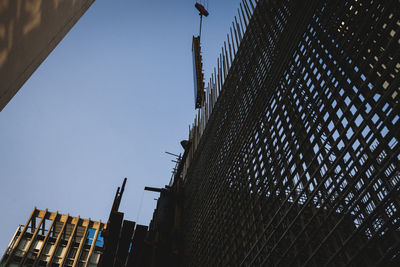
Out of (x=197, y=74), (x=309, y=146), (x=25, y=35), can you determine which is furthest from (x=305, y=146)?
(x=197, y=74)

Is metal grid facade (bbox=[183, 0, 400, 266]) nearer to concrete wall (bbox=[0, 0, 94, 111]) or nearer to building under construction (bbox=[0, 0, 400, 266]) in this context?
building under construction (bbox=[0, 0, 400, 266])

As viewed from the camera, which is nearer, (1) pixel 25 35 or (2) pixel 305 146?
(1) pixel 25 35

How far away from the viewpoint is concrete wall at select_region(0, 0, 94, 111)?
67.4 inches

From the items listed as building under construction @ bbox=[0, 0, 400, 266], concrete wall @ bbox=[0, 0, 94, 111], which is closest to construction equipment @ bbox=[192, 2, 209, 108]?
building under construction @ bbox=[0, 0, 400, 266]

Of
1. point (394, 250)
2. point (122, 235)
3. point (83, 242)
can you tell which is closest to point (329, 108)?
point (394, 250)

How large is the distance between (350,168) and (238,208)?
2609 millimetres

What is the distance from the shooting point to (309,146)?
10.1 feet

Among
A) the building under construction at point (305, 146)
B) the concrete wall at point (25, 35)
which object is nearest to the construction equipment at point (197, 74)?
the building under construction at point (305, 146)

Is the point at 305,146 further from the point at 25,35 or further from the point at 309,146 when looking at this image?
the point at 25,35

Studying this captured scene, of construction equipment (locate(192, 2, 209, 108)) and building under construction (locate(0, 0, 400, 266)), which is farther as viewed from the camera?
construction equipment (locate(192, 2, 209, 108))

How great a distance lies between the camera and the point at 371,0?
8.84 ft

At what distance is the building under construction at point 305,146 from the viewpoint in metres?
2.24

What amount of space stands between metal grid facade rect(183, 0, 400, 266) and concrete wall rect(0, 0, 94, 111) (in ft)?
9.48

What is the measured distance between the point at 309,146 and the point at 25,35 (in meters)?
2.99
